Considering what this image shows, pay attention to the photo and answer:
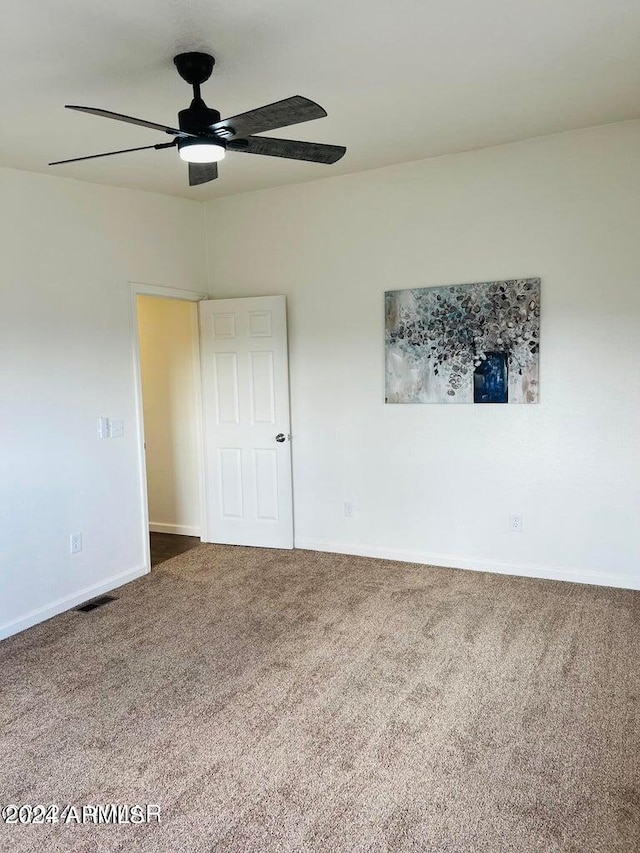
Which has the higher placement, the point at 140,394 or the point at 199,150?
the point at 199,150

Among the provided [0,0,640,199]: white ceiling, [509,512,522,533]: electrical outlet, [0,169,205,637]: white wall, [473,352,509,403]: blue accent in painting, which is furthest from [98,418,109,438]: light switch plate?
[509,512,522,533]: electrical outlet

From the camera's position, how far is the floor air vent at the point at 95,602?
3823mm

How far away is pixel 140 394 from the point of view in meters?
4.38

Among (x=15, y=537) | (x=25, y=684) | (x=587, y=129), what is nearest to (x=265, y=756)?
(x=25, y=684)

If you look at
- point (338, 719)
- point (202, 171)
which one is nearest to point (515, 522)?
point (338, 719)

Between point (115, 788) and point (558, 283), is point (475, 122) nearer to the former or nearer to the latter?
point (558, 283)

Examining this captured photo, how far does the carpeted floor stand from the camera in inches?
76.9

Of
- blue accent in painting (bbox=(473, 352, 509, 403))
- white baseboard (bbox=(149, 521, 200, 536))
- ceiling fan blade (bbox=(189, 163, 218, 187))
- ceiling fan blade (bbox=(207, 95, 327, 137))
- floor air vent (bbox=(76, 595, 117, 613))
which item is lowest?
floor air vent (bbox=(76, 595, 117, 613))

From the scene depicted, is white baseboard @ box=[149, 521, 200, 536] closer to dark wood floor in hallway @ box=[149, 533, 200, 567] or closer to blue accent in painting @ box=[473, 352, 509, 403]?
dark wood floor in hallway @ box=[149, 533, 200, 567]

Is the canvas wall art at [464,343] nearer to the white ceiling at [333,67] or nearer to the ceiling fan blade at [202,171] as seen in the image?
the white ceiling at [333,67]

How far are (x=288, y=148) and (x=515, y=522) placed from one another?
2.83m

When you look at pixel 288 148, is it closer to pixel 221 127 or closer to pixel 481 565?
pixel 221 127

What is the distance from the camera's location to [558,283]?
12.5ft

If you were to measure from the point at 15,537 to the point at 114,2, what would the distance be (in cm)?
281
